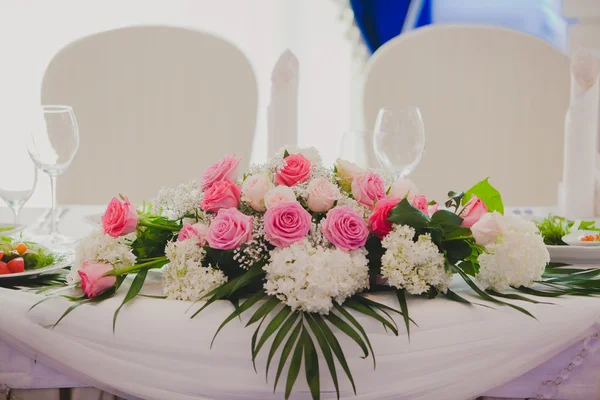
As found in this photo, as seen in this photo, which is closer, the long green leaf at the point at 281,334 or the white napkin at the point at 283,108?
the long green leaf at the point at 281,334

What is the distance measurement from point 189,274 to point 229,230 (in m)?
0.06

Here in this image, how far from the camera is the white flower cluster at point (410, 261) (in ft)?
2.33

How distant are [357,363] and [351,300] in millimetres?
61

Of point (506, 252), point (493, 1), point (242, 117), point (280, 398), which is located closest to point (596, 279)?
point (506, 252)

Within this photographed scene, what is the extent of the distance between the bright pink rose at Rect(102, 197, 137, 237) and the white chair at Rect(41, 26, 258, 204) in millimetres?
1292

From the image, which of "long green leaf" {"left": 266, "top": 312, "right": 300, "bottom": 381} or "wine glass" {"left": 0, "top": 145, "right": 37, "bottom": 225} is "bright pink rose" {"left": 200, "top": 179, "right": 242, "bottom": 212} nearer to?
"long green leaf" {"left": 266, "top": 312, "right": 300, "bottom": 381}

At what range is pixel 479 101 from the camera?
2.13m

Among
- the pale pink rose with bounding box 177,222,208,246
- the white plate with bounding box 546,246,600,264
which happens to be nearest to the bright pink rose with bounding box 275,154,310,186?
the pale pink rose with bounding box 177,222,208,246

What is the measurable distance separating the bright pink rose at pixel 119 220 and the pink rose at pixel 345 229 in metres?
0.21

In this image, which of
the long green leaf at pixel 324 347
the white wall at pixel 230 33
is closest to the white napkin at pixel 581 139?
the long green leaf at pixel 324 347

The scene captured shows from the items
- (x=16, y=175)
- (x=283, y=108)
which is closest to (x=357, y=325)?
(x=16, y=175)

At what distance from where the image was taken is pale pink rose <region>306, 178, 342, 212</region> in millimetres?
763

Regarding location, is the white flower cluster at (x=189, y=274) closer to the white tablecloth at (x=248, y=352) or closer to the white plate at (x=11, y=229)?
the white tablecloth at (x=248, y=352)

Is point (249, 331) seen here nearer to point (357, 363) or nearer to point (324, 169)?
point (357, 363)
